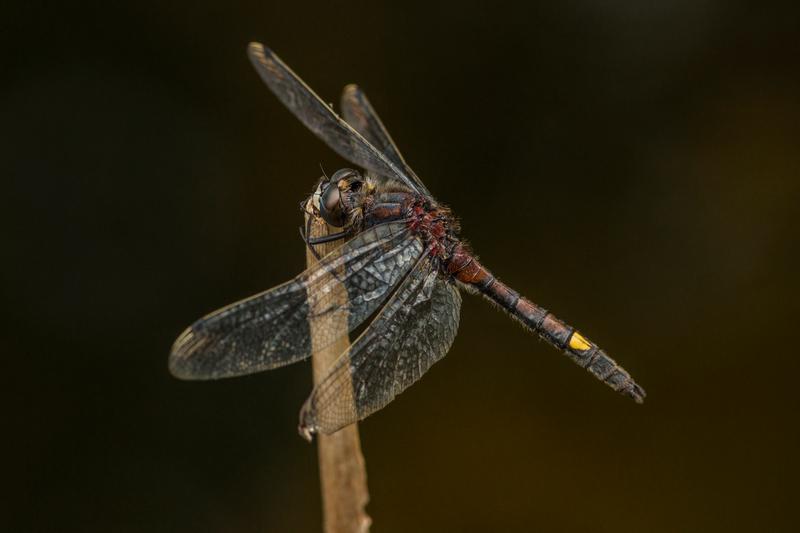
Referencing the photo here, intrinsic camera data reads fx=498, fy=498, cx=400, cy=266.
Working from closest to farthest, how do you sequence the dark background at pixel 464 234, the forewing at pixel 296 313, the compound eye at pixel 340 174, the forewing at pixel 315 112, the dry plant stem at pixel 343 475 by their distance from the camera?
the forewing at pixel 296 313 < the dry plant stem at pixel 343 475 < the compound eye at pixel 340 174 < the forewing at pixel 315 112 < the dark background at pixel 464 234

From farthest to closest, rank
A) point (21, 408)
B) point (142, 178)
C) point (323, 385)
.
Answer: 1. point (142, 178)
2. point (21, 408)
3. point (323, 385)

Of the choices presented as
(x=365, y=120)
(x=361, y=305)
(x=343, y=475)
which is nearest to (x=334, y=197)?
(x=361, y=305)

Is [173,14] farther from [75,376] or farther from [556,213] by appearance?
[556,213]

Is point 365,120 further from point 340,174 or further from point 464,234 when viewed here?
point 464,234

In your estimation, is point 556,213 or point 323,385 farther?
point 556,213

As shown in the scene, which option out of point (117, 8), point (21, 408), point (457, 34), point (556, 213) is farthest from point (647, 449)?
point (117, 8)

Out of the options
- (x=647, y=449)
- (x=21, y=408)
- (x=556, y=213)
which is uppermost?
(x=556, y=213)

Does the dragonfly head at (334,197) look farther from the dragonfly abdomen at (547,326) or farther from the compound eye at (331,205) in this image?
the dragonfly abdomen at (547,326)

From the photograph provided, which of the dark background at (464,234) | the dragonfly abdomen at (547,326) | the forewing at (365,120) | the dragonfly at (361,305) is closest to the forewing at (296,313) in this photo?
the dragonfly at (361,305)
